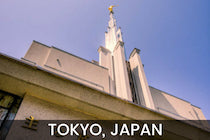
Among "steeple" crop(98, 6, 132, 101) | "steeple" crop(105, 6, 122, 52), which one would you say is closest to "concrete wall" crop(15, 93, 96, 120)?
"steeple" crop(98, 6, 132, 101)

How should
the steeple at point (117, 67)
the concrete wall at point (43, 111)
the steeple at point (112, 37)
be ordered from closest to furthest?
the concrete wall at point (43, 111) < the steeple at point (117, 67) < the steeple at point (112, 37)

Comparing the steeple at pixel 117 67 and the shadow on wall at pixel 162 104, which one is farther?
the shadow on wall at pixel 162 104

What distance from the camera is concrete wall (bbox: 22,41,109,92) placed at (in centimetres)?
880

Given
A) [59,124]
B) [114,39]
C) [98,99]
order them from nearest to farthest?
[59,124] → [98,99] → [114,39]

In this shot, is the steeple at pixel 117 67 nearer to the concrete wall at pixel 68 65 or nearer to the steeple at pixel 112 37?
the steeple at pixel 112 37

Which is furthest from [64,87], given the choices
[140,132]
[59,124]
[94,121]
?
[140,132]

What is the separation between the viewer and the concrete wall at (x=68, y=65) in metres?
8.80

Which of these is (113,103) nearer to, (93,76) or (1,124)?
(1,124)

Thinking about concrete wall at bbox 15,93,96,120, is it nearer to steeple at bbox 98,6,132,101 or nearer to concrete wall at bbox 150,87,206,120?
steeple at bbox 98,6,132,101

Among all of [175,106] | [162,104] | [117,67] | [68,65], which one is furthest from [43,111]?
[175,106]

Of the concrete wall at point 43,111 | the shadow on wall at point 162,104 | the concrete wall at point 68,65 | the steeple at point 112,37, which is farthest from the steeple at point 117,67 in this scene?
the concrete wall at point 43,111

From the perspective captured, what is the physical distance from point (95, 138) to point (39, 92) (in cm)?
185

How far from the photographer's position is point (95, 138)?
4.21 metres

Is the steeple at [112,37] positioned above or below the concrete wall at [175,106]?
above
